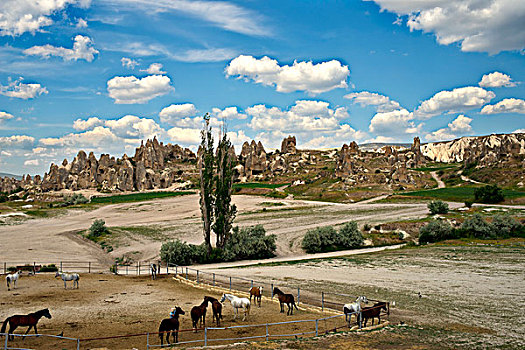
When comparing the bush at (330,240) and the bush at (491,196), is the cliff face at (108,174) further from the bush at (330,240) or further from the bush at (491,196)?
the bush at (330,240)

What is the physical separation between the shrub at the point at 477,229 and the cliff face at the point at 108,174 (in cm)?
12243

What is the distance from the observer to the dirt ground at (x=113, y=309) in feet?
50.5

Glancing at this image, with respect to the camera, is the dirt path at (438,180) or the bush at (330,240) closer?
the bush at (330,240)

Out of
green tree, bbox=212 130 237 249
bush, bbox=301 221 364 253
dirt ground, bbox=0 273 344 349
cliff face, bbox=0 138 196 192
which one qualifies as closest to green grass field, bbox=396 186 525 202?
bush, bbox=301 221 364 253

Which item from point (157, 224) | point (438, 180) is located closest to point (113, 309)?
point (157, 224)

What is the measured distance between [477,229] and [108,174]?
5495 inches

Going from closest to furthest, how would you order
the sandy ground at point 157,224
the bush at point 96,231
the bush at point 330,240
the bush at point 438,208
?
the sandy ground at point 157,224 → the bush at point 330,240 → the bush at point 96,231 → the bush at point 438,208

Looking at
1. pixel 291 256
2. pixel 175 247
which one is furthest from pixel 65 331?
pixel 291 256

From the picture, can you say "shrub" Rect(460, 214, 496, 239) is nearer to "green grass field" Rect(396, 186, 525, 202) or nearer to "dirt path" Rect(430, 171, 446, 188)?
"green grass field" Rect(396, 186, 525, 202)

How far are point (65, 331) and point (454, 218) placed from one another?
177 feet

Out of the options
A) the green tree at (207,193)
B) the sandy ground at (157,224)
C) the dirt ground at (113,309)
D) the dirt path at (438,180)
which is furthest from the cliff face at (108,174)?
the dirt ground at (113,309)

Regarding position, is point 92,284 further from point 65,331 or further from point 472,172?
point 472,172

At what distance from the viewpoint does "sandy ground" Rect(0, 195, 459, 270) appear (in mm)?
45781

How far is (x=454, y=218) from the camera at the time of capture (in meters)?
56.2
